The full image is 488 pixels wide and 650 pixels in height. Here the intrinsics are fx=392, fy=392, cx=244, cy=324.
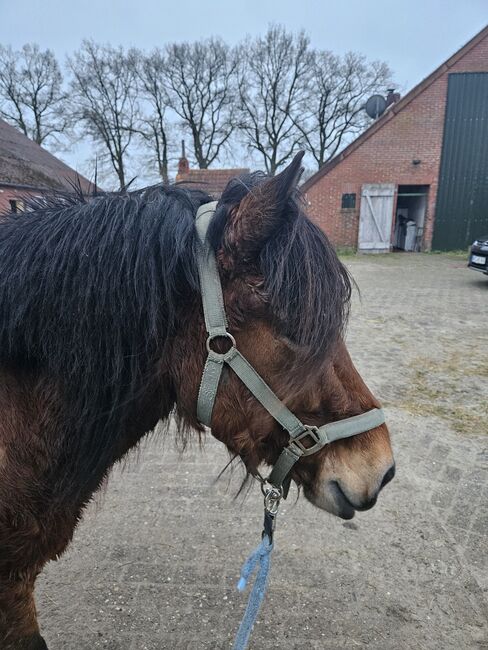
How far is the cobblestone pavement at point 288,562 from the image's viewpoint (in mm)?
1965

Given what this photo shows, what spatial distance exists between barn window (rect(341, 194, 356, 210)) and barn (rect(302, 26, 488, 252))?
4 centimetres

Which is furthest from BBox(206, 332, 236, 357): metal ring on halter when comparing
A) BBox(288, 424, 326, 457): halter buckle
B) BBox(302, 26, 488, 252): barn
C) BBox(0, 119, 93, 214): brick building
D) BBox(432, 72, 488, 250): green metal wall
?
BBox(432, 72, 488, 250): green metal wall

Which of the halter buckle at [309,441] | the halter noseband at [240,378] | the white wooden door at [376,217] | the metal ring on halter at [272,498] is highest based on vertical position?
the white wooden door at [376,217]

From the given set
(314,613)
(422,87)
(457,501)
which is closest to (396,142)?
(422,87)

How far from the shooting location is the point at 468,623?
1990 mm

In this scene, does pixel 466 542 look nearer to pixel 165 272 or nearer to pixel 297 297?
pixel 297 297

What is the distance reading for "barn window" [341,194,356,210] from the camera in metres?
A: 18.0

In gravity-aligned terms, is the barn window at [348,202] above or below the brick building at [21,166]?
below

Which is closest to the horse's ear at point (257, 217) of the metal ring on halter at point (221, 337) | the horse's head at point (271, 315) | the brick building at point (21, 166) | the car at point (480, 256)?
the horse's head at point (271, 315)

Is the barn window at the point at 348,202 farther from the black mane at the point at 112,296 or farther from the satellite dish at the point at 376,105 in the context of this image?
the black mane at the point at 112,296

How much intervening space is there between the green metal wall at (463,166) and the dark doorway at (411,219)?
67 cm

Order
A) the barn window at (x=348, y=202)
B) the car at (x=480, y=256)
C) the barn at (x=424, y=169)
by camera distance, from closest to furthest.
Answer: the car at (x=480, y=256), the barn at (x=424, y=169), the barn window at (x=348, y=202)

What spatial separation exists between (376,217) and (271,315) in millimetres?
18560

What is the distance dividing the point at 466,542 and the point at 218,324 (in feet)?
8.13
